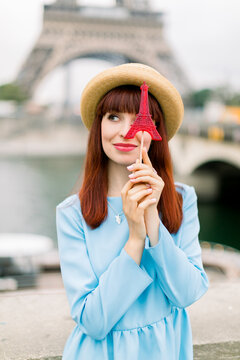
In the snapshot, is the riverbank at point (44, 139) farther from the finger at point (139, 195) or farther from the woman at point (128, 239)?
the finger at point (139, 195)

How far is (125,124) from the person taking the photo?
1.31 m

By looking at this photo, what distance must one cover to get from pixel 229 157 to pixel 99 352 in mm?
15257

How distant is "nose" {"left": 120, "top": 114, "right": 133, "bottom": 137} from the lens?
4.27ft

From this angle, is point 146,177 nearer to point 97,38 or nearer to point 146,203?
point 146,203

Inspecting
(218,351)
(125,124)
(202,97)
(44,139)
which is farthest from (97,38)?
(125,124)

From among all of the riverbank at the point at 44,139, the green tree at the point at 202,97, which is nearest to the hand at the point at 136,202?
the riverbank at the point at 44,139

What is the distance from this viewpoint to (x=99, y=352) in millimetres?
1225

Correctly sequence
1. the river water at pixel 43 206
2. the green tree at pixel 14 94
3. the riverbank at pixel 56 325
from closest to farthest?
the riverbank at pixel 56 325
the river water at pixel 43 206
the green tree at pixel 14 94

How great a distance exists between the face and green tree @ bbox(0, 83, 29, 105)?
40.0 metres

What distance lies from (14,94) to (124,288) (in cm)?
4109

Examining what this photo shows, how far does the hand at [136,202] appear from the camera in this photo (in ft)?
3.72

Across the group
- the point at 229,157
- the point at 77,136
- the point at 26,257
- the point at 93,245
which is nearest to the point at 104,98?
the point at 93,245

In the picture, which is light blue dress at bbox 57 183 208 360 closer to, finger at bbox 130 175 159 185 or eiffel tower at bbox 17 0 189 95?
finger at bbox 130 175 159 185

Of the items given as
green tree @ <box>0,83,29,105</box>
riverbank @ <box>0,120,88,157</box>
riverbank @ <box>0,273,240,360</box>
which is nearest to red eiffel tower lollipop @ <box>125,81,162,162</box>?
riverbank @ <box>0,273,240,360</box>
